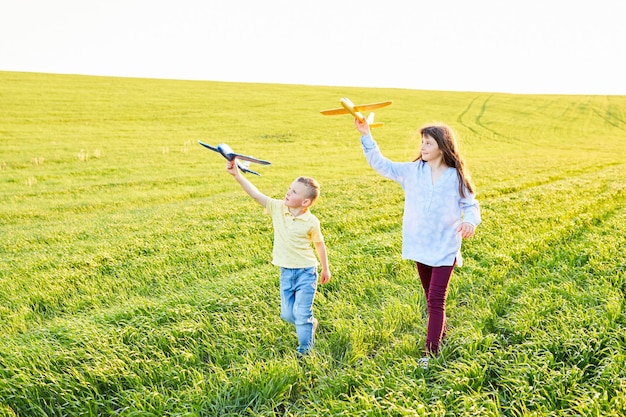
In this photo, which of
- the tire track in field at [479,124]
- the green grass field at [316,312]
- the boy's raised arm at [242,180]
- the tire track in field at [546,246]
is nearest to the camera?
the green grass field at [316,312]

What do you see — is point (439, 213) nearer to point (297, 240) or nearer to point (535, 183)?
point (297, 240)

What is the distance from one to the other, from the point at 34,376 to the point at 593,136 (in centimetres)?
4638

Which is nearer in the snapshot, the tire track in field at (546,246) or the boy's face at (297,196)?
the boy's face at (297,196)

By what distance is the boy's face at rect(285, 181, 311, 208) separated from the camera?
4.30 meters

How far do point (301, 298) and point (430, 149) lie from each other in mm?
1751

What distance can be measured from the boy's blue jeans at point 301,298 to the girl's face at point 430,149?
56.4 inches

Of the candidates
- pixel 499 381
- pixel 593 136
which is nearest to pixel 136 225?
pixel 499 381

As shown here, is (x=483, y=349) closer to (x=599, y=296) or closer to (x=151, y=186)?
(x=599, y=296)

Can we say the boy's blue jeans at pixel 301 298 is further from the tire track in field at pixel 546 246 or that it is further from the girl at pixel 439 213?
the tire track in field at pixel 546 246

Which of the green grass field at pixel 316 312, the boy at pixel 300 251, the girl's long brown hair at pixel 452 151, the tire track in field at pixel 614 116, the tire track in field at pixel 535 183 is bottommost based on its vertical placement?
the green grass field at pixel 316 312

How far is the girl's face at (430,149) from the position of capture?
4332mm

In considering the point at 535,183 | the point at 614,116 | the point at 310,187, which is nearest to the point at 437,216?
the point at 310,187

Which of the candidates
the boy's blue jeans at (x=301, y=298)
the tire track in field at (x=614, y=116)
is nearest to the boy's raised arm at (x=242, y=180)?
the boy's blue jeans at (x=301, y=298)

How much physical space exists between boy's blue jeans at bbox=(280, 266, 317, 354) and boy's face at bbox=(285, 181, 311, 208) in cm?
61
